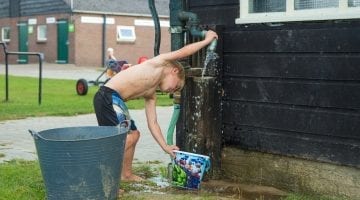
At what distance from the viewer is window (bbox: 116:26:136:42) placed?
120 feet

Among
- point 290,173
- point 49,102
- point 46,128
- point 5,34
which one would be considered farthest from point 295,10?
point 5,34

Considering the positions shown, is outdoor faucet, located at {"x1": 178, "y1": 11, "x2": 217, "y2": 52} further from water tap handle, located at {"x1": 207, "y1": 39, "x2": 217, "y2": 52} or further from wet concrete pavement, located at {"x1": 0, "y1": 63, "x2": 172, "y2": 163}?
wet concrete pavement, located at {"x1": 0, "y1": 63, "x2": 172, "y2": 163}

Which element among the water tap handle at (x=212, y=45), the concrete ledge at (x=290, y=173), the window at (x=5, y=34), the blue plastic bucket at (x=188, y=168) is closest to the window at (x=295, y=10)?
the water tap handle at (x=212, y=45)

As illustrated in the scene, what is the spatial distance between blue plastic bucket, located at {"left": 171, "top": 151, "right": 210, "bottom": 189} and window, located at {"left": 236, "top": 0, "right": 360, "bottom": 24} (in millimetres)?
1454

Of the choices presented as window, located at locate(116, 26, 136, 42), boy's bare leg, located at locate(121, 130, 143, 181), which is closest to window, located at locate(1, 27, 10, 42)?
window, located at locate(116, 26, 136, 42)

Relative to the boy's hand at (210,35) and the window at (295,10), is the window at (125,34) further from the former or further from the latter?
the boy's hand at (210,35)

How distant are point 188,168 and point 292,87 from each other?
3.93 ft

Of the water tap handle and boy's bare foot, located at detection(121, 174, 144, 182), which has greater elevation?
the water tap handle

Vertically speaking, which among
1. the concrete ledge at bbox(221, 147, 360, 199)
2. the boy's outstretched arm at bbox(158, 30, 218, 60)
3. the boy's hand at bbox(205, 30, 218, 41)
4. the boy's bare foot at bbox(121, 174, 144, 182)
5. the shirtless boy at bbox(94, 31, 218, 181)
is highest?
the boy's hand at bbox(205, 30, 218, 41)

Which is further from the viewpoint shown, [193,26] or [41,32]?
[41,32]

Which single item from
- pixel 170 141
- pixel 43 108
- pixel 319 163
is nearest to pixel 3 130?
pixel 43 108

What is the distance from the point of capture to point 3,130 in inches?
389

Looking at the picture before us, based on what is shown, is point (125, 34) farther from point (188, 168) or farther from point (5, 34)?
point (188, 168)

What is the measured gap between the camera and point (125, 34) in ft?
122
